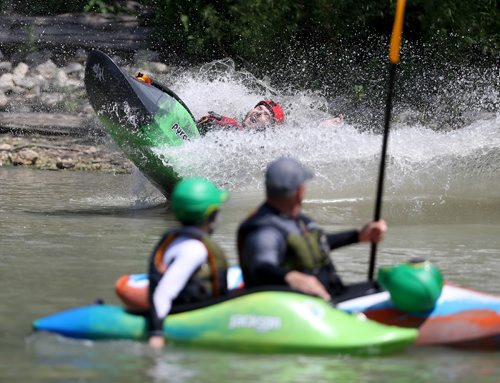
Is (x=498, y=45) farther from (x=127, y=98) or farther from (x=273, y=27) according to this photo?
(x=127, y=98)

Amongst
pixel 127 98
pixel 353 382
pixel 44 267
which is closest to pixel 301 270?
pixel 353 382

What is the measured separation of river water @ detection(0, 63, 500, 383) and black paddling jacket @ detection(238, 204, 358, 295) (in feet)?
1.33

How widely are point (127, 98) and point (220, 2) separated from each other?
27.1 ft

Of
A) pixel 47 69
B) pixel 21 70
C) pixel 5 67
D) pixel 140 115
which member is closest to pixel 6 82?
pixel 21 70

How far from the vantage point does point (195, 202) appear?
559 cm

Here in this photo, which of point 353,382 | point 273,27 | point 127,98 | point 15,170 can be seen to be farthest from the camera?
point 273,27

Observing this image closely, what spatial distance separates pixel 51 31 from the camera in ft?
64.6

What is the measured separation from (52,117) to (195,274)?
12.4 m

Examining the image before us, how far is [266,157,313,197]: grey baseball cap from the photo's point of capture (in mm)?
5633

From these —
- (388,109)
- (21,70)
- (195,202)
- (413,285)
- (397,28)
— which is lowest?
(413,285)

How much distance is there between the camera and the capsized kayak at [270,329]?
17.9 feet

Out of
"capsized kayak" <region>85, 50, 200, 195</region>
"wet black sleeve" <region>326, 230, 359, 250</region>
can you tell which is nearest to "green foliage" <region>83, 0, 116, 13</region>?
"capsized kayak" <region>85, 50, 200, 195</region>

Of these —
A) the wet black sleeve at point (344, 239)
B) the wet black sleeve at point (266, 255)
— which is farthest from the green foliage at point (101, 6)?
the wet black sleeve at point (266, 255)

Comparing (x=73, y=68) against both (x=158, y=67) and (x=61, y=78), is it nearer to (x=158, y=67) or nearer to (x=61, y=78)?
(x=61, y=78)
